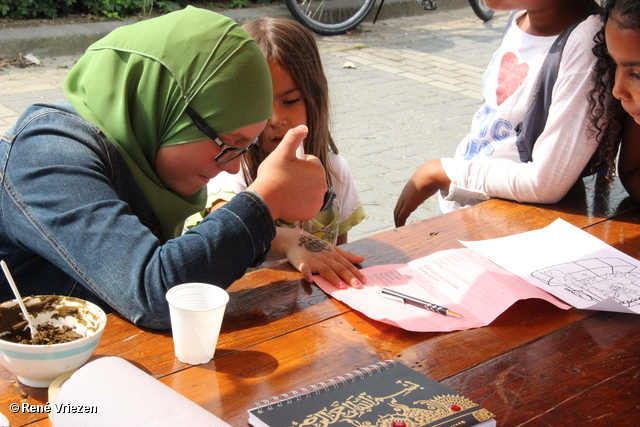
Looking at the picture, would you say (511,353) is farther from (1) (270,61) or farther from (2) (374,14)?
(2) (374,14)

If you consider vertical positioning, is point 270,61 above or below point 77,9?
above

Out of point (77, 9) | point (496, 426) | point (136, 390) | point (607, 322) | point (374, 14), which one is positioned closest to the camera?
point (136, 390)

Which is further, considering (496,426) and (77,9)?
(77,9)

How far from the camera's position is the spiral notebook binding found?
1027 mm

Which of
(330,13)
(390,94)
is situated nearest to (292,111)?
(390,94)

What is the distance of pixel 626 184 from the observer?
209 cm

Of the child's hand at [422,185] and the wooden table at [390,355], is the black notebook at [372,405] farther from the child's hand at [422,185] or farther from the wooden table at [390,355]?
the child's hand at [422,185]

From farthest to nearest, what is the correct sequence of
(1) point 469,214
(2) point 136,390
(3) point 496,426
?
1. (1) point 469,214
2. (3) point 496,426
3. (2) point 136,390

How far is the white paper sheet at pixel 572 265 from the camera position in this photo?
1.47 metres

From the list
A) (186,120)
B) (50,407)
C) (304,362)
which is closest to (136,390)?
(50,407)

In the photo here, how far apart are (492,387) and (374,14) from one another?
24.2 ft

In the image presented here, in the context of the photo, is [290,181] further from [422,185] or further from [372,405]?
[422,185]

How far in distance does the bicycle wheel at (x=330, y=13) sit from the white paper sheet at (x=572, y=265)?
5611 millimetres

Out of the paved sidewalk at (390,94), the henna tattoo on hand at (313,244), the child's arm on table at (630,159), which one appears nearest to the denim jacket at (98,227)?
the henna tattoo on hand at (313,244)
